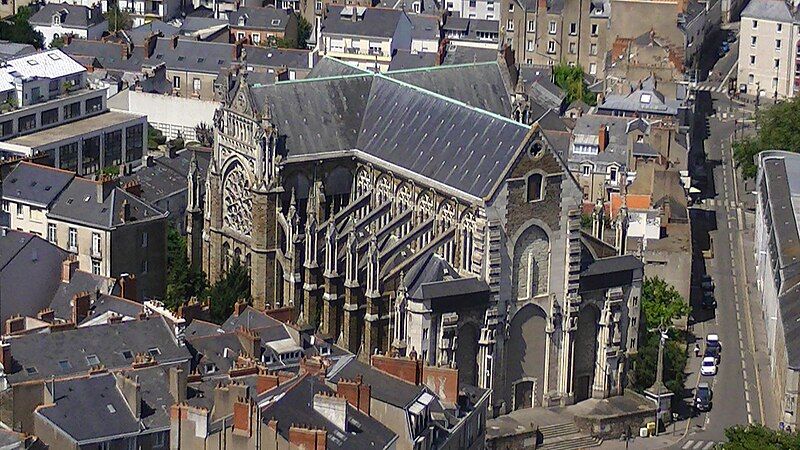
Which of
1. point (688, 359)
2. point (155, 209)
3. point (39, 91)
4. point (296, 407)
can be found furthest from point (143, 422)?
point (39, 91)

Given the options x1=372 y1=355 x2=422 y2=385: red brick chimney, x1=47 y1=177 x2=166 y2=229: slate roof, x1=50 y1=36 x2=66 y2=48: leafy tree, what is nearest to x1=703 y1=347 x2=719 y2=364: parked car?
x1=47 y1=177 x2=166 y2=229: slate roof

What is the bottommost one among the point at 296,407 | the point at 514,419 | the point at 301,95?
the point at 514,419

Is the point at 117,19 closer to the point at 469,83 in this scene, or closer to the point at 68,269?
the point at 469,83

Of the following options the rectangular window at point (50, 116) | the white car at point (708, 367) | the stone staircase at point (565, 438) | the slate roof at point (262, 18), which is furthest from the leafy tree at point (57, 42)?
the stone staircase at point (565, 438)

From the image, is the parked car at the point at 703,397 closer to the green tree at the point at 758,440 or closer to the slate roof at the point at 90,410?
the green tree at the point at 758,440

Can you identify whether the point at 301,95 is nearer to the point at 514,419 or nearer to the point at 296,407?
the point at 514,419

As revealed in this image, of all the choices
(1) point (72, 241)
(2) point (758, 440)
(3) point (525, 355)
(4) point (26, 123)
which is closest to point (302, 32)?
(4) point (26, 123)

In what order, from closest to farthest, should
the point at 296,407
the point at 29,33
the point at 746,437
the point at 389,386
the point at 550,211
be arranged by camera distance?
the point at 296,407 < the point at 389,386 < the point at 746,437 < the point at 550,211 < the point at 29,33
